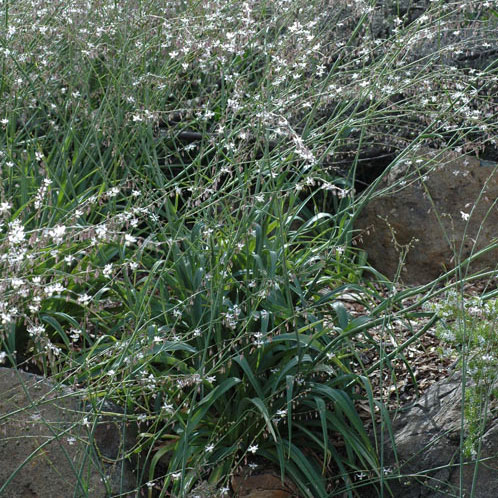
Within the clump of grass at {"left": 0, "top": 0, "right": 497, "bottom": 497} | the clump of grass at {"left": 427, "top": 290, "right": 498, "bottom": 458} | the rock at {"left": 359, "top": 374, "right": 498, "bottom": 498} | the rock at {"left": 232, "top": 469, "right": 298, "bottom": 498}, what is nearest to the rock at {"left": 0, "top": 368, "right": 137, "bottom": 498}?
the clump of grass at {"left": 0, "top": 0, "right": 497, "bottom": 497}

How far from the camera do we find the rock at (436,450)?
9.42 ft

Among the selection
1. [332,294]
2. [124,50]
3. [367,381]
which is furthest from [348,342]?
[124,50]

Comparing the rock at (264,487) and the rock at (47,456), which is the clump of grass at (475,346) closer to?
the rock at (264,487)

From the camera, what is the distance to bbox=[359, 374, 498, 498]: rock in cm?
287

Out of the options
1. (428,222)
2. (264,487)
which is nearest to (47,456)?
(264,487)

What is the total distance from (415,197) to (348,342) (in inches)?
69.6

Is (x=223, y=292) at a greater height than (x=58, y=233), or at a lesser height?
lesser

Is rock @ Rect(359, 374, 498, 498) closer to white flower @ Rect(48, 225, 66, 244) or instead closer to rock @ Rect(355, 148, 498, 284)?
rock @ Rect(355, 148, 498, 284)

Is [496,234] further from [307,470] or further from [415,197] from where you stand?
[307,470]

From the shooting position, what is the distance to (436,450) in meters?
3.02

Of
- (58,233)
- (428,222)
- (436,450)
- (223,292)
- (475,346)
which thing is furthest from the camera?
(428,222)

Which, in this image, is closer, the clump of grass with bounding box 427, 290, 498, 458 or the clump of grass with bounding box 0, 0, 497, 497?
the clump of grass with bounding box 427, 290, 498, 458

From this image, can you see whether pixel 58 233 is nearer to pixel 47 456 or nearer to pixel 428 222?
pixel 47 456

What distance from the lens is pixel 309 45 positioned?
3.68m
